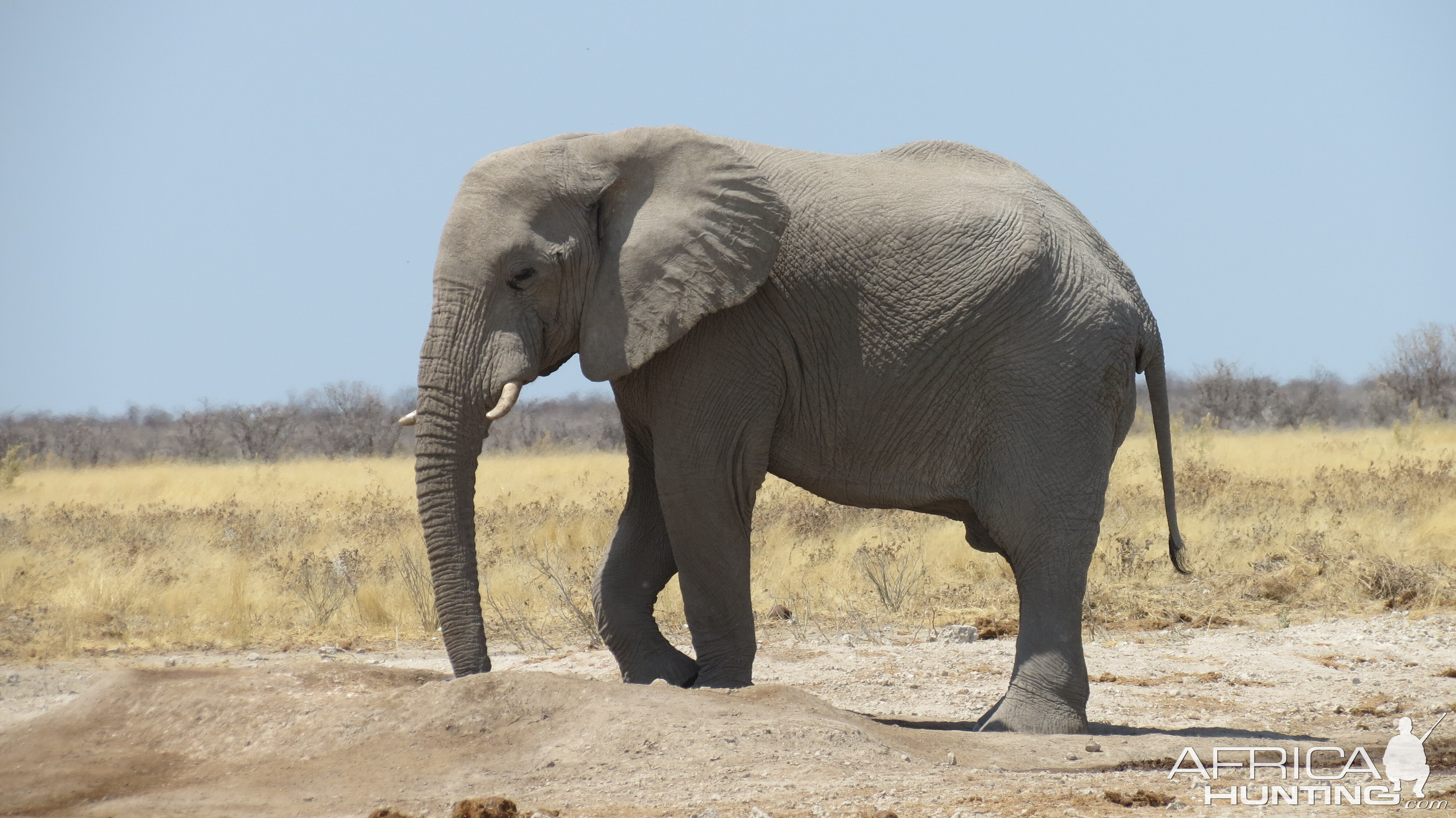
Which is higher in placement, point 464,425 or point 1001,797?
point 464,425

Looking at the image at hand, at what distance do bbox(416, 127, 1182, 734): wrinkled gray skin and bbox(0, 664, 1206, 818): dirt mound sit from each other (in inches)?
25.7

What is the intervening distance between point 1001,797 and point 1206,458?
19.3 m

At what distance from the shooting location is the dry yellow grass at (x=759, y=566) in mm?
10930

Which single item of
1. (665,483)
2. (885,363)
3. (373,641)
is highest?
(885,363)

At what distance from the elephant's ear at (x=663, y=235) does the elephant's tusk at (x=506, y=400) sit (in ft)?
1.19

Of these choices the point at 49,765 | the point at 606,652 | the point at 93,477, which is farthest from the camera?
the point at 93,477

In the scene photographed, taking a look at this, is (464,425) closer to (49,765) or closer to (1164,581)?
(49,765)

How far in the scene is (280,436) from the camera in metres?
42.9

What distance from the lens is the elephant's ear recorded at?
6.41 m

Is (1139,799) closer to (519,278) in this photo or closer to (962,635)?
(519,278)

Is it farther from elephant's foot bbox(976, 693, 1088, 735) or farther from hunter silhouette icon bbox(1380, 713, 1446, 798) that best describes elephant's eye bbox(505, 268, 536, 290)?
hunter silhouette icon bbox(1380, 713, 1446, 798)

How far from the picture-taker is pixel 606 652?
9.20 meters

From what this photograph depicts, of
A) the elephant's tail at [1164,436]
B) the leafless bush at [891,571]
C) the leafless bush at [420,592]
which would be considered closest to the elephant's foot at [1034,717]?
the elephant's tail at [1164,436]

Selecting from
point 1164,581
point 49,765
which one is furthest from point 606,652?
point 1164,581
